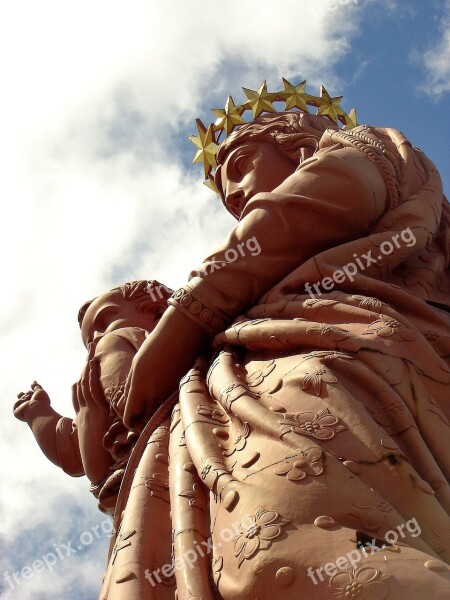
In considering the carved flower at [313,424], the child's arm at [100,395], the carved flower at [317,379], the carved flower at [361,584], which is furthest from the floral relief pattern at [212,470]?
the child's arm at [100,395]

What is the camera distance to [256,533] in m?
3.18

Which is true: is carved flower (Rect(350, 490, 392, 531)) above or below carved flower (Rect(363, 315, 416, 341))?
below

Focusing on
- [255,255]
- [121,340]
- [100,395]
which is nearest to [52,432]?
[100,395]

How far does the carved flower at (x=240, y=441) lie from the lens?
3.72 meters

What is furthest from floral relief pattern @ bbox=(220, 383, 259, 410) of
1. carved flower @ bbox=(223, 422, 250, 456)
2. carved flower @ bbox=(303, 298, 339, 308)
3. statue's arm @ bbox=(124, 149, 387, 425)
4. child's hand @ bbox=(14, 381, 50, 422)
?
child's hand @ bbox=(14, 381, 50, 422)

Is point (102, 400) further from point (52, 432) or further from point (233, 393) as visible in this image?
point (233, 393)

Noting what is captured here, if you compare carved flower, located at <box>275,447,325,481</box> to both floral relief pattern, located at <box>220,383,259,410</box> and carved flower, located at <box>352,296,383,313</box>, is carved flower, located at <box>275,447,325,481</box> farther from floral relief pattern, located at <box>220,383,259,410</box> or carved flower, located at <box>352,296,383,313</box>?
carved flower, located at <box>352,296,383,313</box>

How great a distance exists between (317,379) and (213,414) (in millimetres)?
580

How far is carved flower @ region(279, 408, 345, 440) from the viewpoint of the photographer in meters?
3.55

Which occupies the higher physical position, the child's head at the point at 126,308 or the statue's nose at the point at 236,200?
the statue's nose at the point at 236,200

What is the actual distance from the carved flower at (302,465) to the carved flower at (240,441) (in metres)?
0.33

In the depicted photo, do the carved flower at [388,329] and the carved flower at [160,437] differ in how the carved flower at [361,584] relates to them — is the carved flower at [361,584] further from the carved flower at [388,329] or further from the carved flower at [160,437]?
the carved flower at [160,437]

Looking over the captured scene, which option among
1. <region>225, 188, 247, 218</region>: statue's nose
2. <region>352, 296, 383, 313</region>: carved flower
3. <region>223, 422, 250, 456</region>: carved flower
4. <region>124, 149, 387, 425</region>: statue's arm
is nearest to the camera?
<region>223, 422, 250, 456</region>: carved flower

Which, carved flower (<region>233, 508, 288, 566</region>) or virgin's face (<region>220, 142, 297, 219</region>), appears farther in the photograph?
virgin's face (<region>220, 142, 297, 219</region>)
